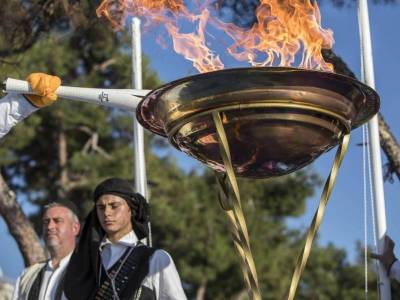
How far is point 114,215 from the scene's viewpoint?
344 centimetres

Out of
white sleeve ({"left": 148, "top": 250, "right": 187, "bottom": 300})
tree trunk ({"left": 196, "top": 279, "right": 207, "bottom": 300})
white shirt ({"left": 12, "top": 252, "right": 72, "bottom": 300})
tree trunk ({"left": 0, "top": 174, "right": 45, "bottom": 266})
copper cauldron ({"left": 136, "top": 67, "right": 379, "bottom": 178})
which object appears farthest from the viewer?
tree trunk ({"left": 196, "top": 279, "right": 207, "bottom": 300})

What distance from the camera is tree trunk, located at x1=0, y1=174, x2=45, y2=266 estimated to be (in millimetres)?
6957

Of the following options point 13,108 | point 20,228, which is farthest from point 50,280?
point 20,228

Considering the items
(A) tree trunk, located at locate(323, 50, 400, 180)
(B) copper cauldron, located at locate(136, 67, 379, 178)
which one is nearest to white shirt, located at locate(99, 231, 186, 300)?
(B) copper cauldron, located at locate(136, 67, 379, 178)

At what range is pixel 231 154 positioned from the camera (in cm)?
250

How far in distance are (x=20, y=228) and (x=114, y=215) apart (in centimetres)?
380

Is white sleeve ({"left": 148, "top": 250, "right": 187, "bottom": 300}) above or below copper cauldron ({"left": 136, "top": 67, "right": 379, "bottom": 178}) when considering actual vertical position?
below

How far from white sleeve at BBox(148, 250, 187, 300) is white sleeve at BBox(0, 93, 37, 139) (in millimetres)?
882

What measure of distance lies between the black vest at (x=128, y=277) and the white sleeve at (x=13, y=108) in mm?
779

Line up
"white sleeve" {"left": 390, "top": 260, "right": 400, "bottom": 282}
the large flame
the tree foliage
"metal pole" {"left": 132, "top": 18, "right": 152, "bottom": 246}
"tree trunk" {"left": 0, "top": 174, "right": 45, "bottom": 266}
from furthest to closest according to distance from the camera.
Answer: the tree foliage < "tree trunk" {"left": 0, "top": 174, "right": 45, "bottom": 266} < "metal pole" {"left": 132, "top": 18, "right": 152, "bottom": 246} < "white sleeve" {"left": 390, "top": 260, "right": 400, "bottom": 282} < the large flame

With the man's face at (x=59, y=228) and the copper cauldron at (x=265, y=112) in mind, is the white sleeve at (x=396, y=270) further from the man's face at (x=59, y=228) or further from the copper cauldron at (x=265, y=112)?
the man's face at (x=59, y=228)

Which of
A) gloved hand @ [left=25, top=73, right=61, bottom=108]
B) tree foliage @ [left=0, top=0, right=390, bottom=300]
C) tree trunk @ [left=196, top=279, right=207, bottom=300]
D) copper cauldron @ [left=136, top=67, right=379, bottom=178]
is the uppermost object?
tree foliage @ [left=0, top=0, right=390, bottom=300]

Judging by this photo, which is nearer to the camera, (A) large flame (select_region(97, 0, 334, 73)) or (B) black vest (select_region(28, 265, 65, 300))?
(A) large flame (select_region(97, 0, 334, 73))

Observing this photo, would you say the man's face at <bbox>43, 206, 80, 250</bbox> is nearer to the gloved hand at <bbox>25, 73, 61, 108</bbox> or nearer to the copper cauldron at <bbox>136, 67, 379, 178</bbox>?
the gloved hand at <bbox>25, 73, 61, 108</bbox>
